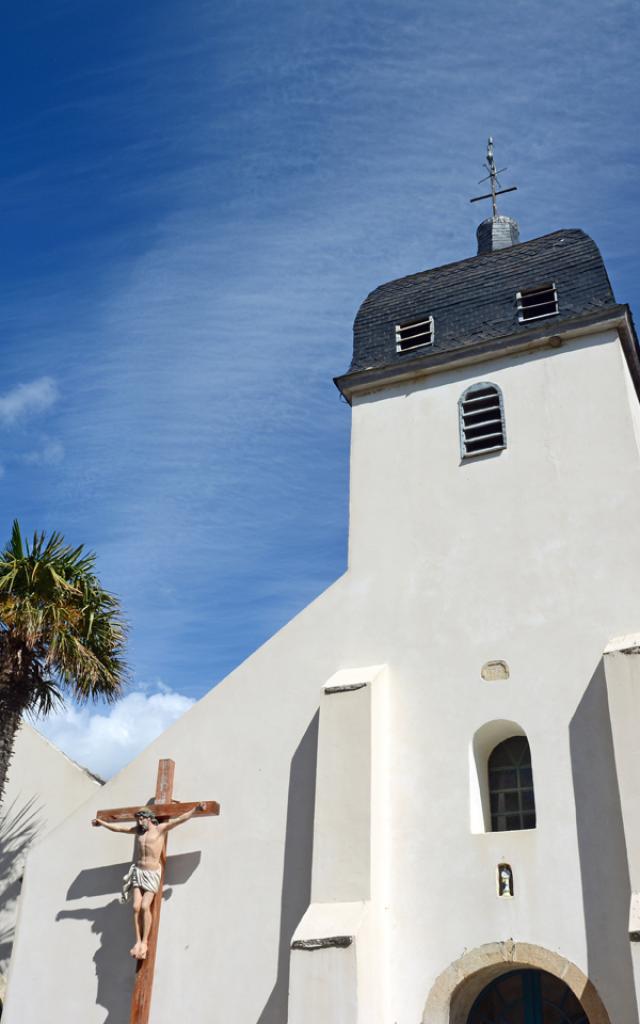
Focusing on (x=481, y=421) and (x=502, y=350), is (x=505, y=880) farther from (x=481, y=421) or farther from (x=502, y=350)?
(x=502, y=350)

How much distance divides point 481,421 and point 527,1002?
23.6ft

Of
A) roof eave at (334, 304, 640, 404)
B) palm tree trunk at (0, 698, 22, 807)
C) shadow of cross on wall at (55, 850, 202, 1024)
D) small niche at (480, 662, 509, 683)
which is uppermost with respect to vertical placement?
roof eave at (334, 304, 640, 404)

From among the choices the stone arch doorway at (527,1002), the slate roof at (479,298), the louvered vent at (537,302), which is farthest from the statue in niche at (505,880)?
the louvered vent at (537,302)

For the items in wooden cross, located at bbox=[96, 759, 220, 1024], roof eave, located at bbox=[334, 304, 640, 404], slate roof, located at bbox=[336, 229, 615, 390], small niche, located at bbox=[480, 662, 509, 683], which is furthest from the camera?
slate roof, located at bbox=[336, 229, 615, 390]

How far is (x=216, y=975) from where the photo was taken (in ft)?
36.5

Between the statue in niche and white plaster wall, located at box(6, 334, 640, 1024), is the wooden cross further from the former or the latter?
the statue in niche

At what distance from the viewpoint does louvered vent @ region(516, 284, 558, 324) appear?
1387 cm

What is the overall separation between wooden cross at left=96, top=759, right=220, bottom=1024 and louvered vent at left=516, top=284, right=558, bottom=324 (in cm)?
781

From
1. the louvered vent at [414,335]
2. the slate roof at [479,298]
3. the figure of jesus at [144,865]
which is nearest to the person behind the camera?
the figure of jesus at [144,865]

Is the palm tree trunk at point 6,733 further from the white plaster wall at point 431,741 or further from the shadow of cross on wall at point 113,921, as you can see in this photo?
the shadow of cross on wall at point 113,921

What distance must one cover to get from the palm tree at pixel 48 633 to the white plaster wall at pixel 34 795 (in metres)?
2.27

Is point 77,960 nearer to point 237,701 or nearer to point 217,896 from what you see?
point 217,896

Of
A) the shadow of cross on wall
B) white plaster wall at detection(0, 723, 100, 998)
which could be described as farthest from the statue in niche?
white plaster wall at detection(0, 723, 100, 998)

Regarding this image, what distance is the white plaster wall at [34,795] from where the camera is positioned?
15.2 m
